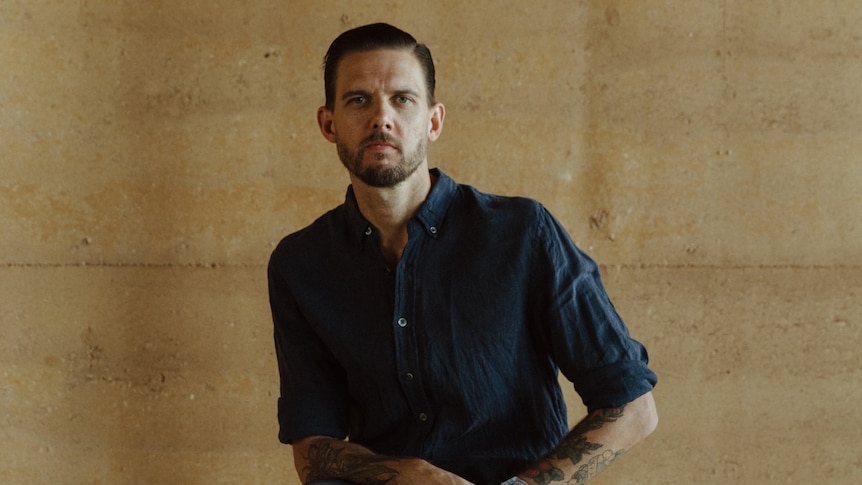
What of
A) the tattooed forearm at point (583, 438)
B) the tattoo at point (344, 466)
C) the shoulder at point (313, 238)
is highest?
the shoulder at point (313, 238)

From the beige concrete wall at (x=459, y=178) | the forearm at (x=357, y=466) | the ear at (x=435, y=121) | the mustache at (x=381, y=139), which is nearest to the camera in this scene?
the forearm at (x=357, y=466)

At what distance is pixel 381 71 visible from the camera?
1.89 m

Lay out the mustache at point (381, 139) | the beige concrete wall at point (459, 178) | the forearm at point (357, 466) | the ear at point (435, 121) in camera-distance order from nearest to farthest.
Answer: the forearm at point (357, 466) → the mustache at point (381, 139) → the ear at point (435, 121) → the beige concrete wall at point (459, 178)

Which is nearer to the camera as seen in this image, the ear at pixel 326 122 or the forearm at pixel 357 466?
the forearm at pixel 357 466

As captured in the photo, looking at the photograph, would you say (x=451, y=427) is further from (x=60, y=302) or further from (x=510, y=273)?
(x=60, y=302)

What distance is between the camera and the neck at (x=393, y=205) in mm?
1902

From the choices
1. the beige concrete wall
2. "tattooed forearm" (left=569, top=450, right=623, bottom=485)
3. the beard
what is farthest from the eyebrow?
"tattooed forearm" (left=569, top=450, right=623, bottom=485)

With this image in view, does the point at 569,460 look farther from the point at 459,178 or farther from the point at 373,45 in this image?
the point at 459,178

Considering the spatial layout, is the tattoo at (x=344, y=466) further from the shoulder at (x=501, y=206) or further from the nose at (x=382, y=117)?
the nose at (x=382, y=117)

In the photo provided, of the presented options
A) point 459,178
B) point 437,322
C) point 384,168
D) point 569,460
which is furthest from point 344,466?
point 459,178

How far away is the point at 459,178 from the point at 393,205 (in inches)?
28.3

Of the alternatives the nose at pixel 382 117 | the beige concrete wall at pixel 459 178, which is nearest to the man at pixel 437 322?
the nose at pixel 382 117

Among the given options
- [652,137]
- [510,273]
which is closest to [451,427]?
[510,273]

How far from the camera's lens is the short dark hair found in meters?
1.93
